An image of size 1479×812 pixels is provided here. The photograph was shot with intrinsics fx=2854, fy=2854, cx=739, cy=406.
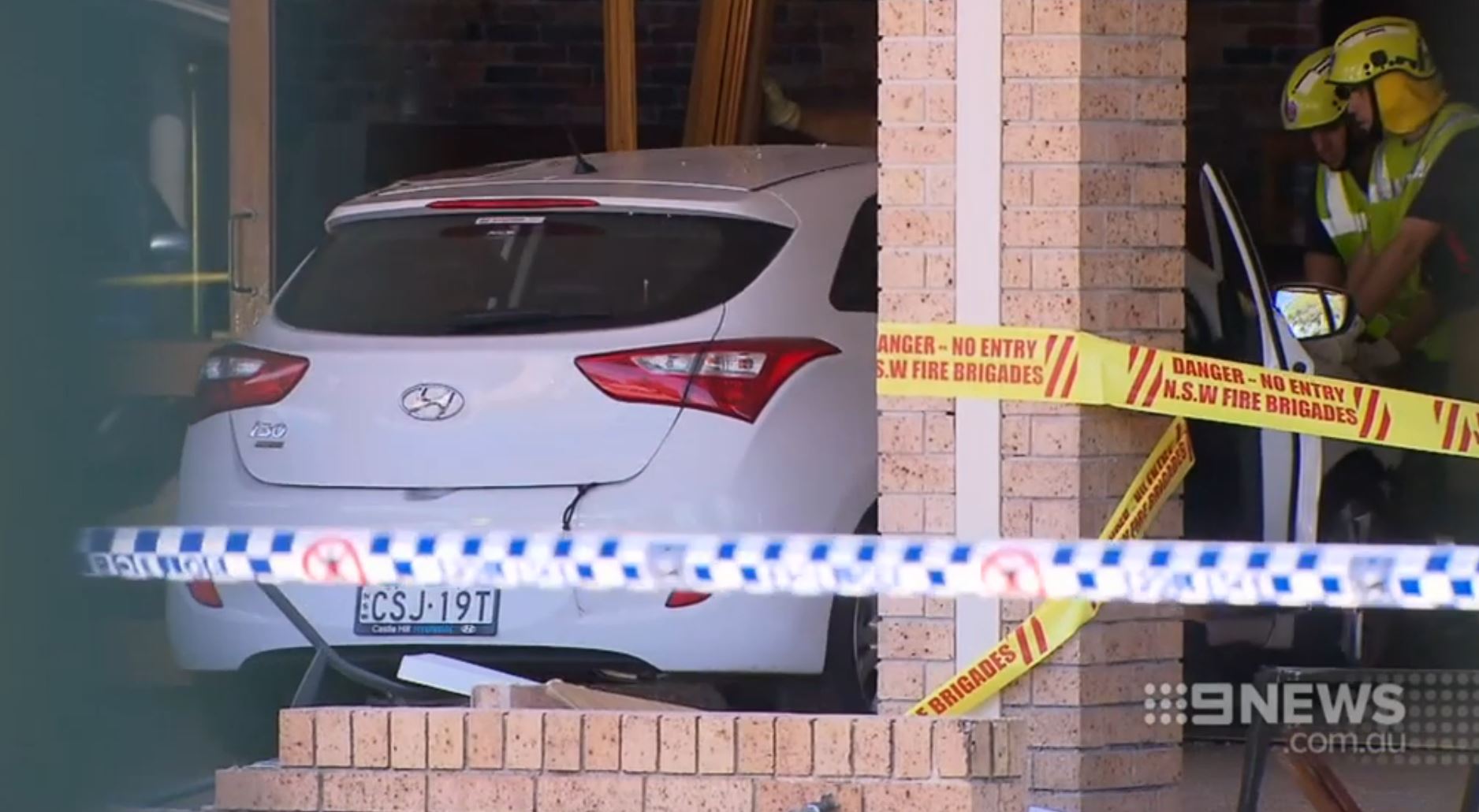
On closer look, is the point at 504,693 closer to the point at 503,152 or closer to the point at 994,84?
the point at 994,84

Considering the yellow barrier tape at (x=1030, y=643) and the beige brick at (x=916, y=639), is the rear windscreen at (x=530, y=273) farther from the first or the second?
the yellow barrier tape at (x=1030, y=643)

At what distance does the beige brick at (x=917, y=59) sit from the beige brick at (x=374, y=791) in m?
1.88

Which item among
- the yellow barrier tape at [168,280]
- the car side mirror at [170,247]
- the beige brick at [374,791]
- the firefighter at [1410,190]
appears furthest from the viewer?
the car side mirror at [170,247]

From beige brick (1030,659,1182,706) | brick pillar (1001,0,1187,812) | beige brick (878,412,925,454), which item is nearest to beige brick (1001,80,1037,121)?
brick pillar (1001,0,1187,812)

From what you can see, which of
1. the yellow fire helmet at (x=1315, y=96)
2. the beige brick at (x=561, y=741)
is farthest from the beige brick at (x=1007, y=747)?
the yellow fire helmet at (x=1315, y=96)

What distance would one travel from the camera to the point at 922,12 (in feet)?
19.7

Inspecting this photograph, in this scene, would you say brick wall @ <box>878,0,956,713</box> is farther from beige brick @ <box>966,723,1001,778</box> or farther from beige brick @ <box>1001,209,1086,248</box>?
beige brick @ <box>966,723,1001,778</box>

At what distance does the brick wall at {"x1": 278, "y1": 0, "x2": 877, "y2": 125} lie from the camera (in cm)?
1262

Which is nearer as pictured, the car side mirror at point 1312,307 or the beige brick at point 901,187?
the beige brick at point 901,187

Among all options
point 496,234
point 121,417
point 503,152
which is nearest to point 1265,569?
point 121,417

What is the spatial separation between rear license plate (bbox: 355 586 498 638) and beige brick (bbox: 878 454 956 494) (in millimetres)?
1109

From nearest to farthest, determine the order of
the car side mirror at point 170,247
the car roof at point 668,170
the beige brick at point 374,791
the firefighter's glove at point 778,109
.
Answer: the beige brick at point 374,791 < the car roof at point 668,170 < the car side mirror at point 170,247 < the firefighter's glove at point 778,109

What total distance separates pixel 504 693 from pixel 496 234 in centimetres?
202

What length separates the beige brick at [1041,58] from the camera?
19.4 ft
